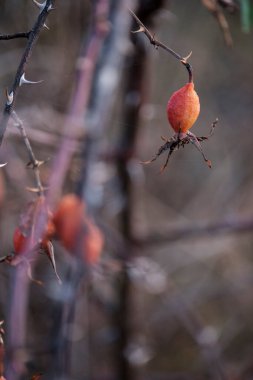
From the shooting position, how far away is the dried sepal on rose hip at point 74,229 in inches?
49.6

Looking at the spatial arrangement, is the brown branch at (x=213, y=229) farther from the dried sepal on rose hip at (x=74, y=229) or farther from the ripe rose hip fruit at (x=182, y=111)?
the ripe rose hip fruit at (x=182, y=111)

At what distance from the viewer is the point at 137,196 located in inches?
82.4

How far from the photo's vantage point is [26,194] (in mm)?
1941

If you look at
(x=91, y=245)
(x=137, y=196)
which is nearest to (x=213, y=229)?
(x=137, y=196)

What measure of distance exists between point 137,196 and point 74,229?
33.5 inches

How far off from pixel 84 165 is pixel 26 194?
533 millimetres

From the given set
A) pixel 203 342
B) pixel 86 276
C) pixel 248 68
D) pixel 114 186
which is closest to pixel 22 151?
pixel 114 186

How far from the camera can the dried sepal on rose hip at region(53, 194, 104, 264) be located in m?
1.26

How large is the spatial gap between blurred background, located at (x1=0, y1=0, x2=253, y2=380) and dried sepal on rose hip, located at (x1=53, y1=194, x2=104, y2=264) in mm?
124

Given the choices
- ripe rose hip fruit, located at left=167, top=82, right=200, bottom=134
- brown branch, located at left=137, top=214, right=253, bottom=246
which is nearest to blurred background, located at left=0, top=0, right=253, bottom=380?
brown branch, located at left=137, top=214, right=253, bottom=246

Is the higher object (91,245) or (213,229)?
(213,229)

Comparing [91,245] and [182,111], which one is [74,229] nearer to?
[91,245]

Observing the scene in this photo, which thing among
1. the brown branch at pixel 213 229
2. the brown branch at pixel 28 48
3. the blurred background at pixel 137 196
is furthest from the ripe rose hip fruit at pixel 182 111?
the brown branch at pixel 213 229

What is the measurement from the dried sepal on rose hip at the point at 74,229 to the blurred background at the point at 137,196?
0.12 meters
